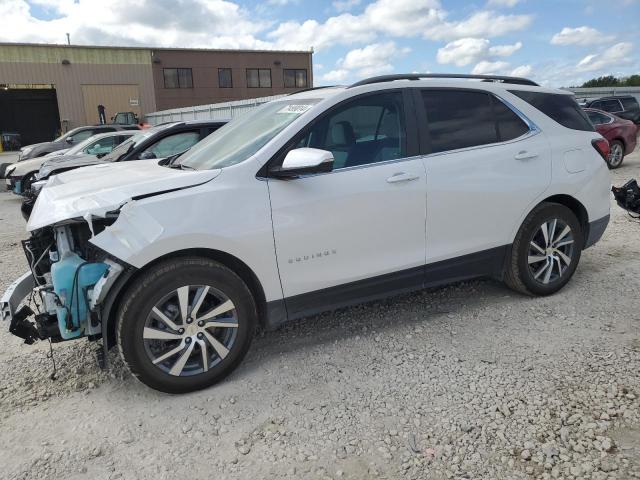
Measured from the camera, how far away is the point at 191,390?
10.2 feet

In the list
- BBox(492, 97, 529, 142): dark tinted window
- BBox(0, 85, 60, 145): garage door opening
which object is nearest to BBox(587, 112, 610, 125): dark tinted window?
BBox(492, 97, 529, 142): dark tinted window

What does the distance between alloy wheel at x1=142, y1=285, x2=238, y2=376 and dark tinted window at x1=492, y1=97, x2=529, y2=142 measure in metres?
2.55

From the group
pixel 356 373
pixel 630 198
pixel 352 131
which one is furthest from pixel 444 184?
pixel 630 198

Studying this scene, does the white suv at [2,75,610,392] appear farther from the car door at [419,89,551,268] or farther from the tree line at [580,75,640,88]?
the tree line at [580,75,640,88]

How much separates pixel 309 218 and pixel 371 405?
1.19 metres

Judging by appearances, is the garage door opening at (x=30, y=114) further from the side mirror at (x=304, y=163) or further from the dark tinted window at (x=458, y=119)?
the side mirror at (x=304, y=163)

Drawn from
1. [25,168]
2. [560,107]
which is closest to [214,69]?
[25,168]

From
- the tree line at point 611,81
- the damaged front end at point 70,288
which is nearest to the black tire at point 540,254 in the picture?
the damaged front end at point 70,288

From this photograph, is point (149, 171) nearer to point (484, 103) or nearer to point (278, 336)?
point (278, 336)

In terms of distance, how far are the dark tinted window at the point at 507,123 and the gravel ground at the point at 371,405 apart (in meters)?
1.42

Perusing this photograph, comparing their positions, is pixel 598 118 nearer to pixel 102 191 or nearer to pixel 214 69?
pixel 102 191

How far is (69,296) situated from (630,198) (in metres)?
7.02

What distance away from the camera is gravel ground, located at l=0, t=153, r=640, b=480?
2.50 metres

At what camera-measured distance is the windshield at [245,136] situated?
3381 mm
